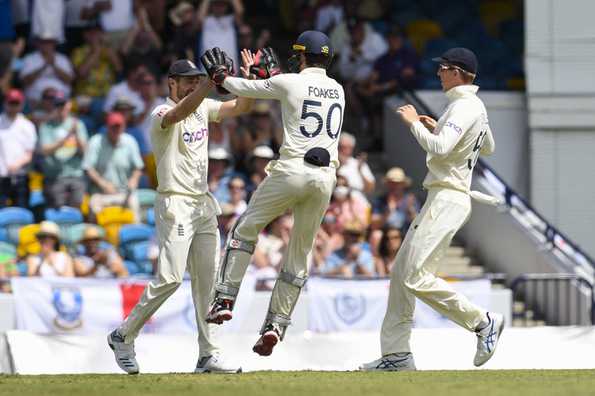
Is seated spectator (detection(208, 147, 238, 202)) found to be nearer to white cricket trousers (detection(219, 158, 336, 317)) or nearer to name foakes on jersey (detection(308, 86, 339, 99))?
white cricket trousers (detection(219, 158, 336, 317))

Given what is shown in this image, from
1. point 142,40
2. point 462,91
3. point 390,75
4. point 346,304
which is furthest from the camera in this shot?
point 390,75

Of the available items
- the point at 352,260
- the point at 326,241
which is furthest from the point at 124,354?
the point at 326,241

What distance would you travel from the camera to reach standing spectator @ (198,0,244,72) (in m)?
20.6

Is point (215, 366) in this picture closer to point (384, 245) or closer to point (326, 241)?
point (326, 241)

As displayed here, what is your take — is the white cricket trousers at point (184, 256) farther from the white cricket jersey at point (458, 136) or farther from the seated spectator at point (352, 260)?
the seated spectator at point (352, 260)

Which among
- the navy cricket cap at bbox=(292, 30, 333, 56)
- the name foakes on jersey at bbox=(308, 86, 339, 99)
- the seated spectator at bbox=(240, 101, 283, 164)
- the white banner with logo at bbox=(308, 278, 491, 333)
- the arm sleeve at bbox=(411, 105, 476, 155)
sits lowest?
the white banner with logo at bbox=(308, 278, 491, 333)

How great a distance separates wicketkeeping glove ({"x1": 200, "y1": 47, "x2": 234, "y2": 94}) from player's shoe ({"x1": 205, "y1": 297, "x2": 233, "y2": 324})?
1.59m

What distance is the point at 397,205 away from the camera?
1919 centimetres

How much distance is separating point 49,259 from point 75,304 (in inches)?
31.0

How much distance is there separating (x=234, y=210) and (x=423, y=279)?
20.2 feet

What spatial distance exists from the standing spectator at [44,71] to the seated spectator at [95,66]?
264 mm

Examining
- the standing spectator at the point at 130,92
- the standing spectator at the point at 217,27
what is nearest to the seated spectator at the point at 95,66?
the standing spectator at the point at 130,92

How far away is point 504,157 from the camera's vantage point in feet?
71.3

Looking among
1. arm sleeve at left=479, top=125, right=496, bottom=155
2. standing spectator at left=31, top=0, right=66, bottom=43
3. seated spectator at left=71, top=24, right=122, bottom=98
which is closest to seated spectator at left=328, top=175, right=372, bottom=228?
seated spectator at left=71, top=24, right=122, bottom=98
